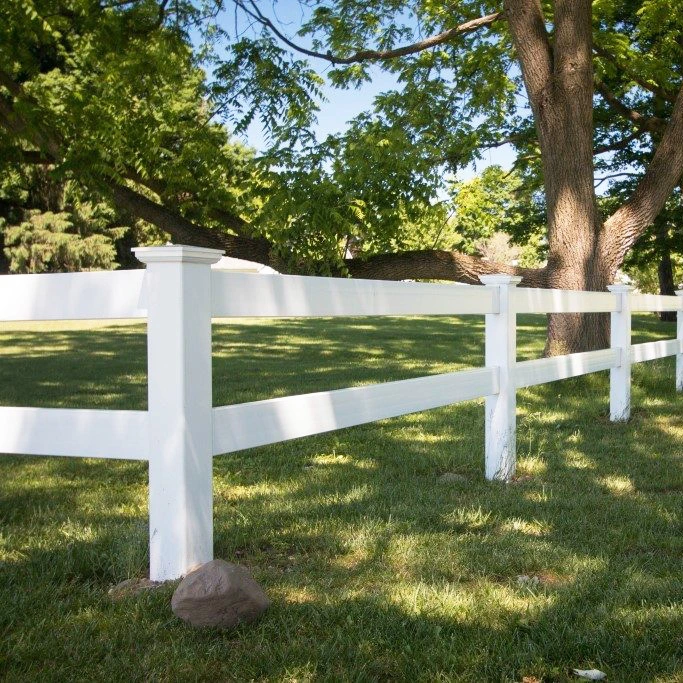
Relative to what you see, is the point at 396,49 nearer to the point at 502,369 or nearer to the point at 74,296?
the point at 502,369

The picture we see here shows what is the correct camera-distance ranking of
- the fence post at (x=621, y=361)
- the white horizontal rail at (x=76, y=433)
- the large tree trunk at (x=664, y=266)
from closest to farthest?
the white horizontal rail at (x=76, y=433)
the fence post at (x=621, y=361)
the large tree trunk at (x=664, y=266)

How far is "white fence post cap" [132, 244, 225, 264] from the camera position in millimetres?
3307

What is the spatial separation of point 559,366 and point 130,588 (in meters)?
4.30

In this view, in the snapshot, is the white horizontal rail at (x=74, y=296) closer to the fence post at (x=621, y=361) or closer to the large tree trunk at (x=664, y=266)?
the fence post at (x=621, y=361)

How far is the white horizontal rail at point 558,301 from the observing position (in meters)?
6.34

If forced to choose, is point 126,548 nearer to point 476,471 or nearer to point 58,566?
point 58,566

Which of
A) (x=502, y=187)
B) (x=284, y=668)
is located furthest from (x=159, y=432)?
(x=502, y=187)

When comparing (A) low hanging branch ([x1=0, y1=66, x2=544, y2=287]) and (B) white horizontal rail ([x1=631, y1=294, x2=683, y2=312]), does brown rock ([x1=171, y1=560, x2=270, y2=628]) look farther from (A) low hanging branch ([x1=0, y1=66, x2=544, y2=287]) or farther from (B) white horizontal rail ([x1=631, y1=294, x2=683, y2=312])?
(A) low hanging branch ([x1=0, y1=66, x2=544, y2=287])

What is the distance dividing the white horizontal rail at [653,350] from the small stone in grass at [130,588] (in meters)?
6.41

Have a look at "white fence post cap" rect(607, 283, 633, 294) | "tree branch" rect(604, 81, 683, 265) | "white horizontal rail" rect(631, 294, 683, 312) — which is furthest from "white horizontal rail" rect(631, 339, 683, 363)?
"tree branch" rect(604, 81, 683, 265)

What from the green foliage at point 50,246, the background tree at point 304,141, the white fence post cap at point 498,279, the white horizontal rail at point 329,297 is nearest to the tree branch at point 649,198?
the background tree at point 304,141

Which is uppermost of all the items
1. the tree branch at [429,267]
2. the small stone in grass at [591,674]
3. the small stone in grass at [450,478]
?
the tree branch at [429,267]

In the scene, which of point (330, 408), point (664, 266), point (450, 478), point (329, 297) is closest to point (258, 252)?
point (450, 478)

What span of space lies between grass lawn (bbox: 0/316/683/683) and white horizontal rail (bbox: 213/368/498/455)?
1.80ft
